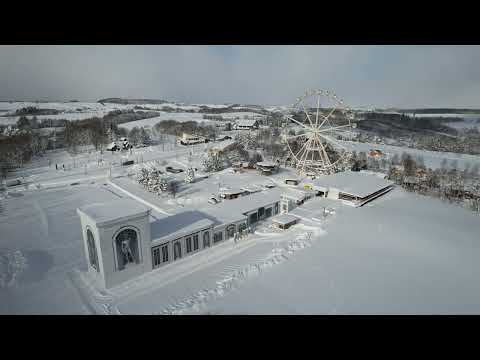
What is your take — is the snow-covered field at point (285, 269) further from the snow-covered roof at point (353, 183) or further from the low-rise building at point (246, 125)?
the low-rise building at point (246, 125)

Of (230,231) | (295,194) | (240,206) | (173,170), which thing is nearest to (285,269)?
(230,231)

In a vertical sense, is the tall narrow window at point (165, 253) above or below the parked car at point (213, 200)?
above

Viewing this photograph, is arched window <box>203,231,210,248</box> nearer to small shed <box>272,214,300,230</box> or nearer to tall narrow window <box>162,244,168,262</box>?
tall narrow window <box>162,244,168,262</box>

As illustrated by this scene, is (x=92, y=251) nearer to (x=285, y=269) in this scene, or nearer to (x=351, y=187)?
(x=285, y=269)

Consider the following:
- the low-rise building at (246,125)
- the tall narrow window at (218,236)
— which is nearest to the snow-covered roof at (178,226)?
the tall narrow window at (218,236)

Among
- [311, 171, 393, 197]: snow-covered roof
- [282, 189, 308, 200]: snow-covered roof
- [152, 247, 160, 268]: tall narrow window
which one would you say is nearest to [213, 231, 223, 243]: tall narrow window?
[152, 247, 160, 268]: tall narrow window

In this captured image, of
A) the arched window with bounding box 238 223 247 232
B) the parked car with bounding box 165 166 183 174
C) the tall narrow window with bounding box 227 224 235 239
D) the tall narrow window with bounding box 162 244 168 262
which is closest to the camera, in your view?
the tall narrow window with bounding box 162 244 168 262
